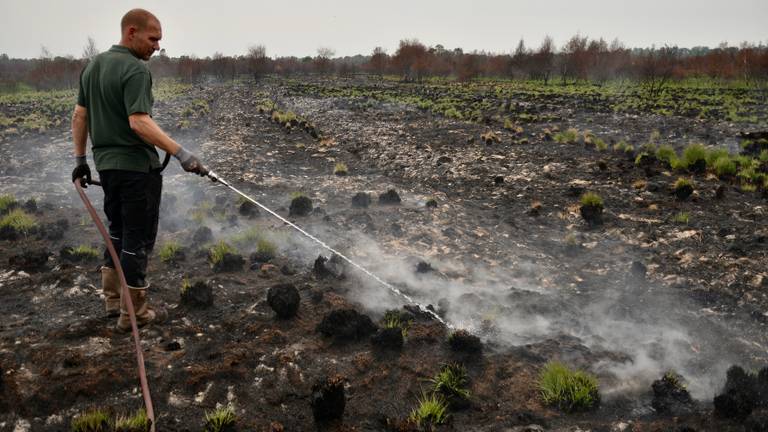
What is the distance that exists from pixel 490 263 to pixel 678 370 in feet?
8.33

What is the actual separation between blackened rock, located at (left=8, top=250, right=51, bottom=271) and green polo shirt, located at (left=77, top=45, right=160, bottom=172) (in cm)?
269

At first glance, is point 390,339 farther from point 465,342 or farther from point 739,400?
point 739,400


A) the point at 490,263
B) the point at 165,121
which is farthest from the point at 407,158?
the point at 165,121

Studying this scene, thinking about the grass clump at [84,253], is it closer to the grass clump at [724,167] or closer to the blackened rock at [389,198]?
the blackened rock at [389,198]

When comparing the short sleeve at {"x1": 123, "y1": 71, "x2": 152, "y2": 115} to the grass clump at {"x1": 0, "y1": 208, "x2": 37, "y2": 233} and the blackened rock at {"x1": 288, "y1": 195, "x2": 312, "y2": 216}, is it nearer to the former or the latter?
the blackened rock at {"x1": 288, "y1": 195, "x2": 312, "y2": 216}

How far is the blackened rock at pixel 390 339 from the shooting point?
3.98 metres

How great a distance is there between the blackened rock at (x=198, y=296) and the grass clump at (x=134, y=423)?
1.52 meters

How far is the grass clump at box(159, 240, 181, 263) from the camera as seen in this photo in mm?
5699

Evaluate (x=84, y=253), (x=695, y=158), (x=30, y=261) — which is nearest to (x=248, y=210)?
(x=84, y=253)

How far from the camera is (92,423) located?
2.89 m

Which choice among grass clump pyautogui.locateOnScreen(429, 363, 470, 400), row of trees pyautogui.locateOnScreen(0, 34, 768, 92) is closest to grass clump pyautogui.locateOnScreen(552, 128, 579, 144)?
grass clump pyautogui.locateOnScreen(429, 363, 470, 400)

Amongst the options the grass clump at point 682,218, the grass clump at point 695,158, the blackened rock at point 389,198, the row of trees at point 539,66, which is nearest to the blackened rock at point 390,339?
the blackened rock at point 389,198

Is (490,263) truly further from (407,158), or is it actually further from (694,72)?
(694,72)

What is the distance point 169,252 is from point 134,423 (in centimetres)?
314
